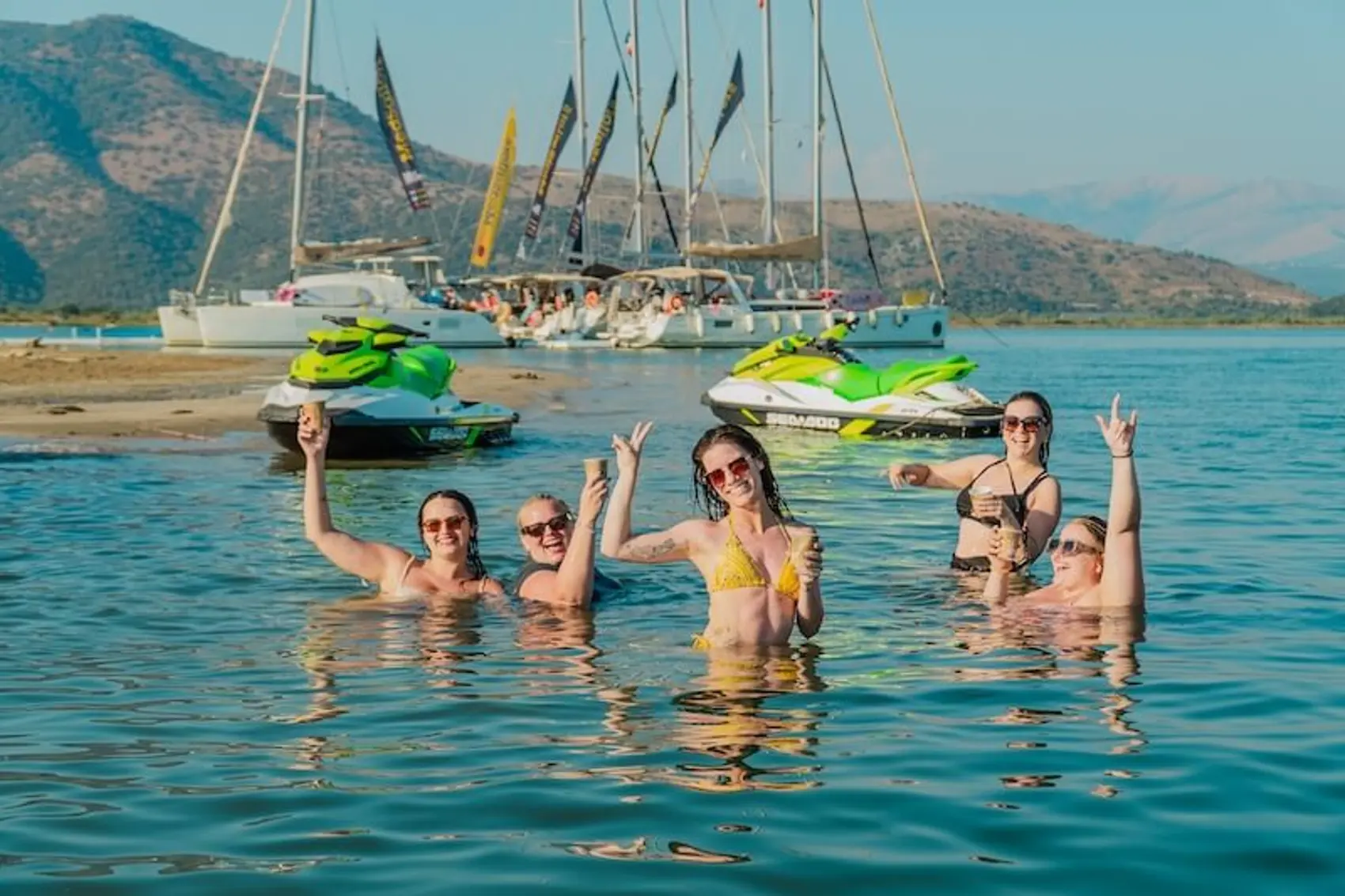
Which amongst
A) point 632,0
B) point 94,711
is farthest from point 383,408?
point 632,0

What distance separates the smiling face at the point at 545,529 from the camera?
1030 cm

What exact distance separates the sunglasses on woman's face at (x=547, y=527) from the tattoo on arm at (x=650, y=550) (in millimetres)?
2347

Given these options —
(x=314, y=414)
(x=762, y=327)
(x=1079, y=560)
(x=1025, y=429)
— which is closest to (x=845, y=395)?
(x=1025, y=429)

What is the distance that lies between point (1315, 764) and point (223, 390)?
28.4 metres

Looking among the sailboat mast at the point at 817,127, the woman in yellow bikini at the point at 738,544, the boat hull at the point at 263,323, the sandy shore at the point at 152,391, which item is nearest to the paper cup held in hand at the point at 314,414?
the woman in yellow bikini at the point at 738,544

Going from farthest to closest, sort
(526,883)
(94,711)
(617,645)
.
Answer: (617,645), (94,711), (526,883)

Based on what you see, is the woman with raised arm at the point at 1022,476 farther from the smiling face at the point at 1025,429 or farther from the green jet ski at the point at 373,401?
the green jet ski at the point at 373,401

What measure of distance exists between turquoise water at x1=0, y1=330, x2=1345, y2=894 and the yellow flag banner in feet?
195

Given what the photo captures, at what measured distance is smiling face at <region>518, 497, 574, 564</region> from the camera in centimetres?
1030

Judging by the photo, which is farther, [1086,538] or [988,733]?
[1086,538]

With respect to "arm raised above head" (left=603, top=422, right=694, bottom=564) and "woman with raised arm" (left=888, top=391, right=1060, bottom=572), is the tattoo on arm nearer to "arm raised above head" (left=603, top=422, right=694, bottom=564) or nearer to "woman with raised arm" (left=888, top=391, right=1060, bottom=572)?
"arm raised above head" (left=603, top=422, right=694, bottom=564)

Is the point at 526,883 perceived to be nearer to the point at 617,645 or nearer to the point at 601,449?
the point at 617,645

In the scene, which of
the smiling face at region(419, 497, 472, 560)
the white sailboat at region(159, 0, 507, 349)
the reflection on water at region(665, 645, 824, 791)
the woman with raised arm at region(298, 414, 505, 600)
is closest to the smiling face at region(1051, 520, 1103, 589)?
the reflection on water at region(665, 645, 824, 791)

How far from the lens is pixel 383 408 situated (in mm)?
20375
